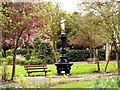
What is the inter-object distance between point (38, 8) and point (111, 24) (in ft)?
5.66

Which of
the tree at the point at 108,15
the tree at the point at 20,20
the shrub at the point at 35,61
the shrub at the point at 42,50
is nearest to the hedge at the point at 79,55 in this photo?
the shrub at the point at 42,50

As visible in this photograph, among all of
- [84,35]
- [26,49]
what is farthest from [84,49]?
[84,35]

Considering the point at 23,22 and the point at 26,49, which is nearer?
the point at 23,22

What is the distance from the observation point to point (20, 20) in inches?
219

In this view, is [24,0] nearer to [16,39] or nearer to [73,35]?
[16,39]

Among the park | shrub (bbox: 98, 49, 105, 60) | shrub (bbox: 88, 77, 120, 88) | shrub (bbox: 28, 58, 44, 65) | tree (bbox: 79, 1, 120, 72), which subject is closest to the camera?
shrub (bbox: 88, 77, 120, 88)

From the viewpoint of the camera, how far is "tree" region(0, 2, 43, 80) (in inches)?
214

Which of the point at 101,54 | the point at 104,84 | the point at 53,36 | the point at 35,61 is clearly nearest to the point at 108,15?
the point at 53,36

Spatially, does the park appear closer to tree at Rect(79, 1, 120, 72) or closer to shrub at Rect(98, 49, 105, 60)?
tree at Rect(79, 1, 120, 72)

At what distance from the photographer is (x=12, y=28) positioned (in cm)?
564

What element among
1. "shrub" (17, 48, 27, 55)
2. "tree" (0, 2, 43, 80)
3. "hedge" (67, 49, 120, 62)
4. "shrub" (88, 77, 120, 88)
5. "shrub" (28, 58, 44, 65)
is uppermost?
"tree" (0, 2, 43, 80)

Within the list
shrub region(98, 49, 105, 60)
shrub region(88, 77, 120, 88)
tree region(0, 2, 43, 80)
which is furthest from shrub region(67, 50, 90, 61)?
shrub region(88, 77, 120, 88)

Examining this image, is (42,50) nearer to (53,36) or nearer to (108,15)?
(53,36)

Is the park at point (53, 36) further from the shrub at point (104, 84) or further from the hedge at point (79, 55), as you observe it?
the hedge at point (79, 55)
